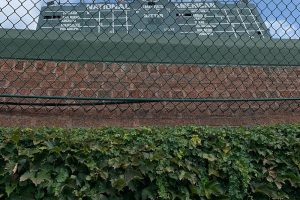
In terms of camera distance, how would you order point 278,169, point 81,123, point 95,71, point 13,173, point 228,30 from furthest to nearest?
point 228,30 → point 95,71 → point 81,123 → point 278,169 → point 13,173

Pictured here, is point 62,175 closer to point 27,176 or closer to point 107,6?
point 27,176

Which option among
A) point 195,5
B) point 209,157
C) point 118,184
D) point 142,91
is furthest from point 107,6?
point 118,184

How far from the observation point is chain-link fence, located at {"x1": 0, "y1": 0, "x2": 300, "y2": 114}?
14.3 feet

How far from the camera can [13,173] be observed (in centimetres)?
312

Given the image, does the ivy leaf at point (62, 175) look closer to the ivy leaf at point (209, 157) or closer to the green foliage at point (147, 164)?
the green foliage at point (147, 164)

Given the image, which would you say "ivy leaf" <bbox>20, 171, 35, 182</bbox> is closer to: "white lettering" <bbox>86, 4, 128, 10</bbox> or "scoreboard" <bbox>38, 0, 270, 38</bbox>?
"scoreboard" <bbox>38, 0, 270, 38</bbox>

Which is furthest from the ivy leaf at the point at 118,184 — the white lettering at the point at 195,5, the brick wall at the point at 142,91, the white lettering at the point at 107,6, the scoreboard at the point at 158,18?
the white lettering at the point at 195,5

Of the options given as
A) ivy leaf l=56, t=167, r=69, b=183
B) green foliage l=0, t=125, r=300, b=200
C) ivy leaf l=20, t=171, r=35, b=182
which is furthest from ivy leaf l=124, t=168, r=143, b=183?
ivy leaf l=20, t=171, r=35, b=182

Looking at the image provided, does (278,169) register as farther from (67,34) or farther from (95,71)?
(67,34)

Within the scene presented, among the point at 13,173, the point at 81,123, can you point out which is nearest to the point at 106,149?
the point at 13,173

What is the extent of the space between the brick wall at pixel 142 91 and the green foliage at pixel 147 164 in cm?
79

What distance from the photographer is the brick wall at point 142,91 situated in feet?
13.9

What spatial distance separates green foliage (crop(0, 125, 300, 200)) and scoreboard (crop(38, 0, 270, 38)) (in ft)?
5.37

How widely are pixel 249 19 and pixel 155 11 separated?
986 mm
